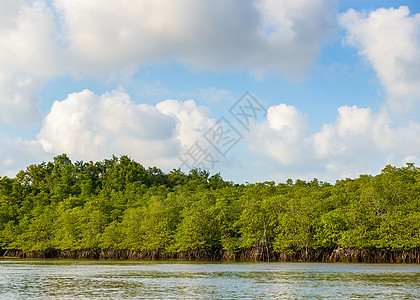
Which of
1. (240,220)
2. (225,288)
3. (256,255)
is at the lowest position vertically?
(225,288)

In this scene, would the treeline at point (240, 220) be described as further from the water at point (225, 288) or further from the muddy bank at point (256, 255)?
the water at point (225, 288)

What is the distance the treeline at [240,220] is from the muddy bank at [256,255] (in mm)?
201

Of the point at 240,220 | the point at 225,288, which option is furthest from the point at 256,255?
the point at 225,288

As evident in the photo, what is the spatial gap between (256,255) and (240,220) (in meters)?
3.66

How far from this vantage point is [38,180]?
96.9 m

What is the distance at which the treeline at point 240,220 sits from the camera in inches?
1604

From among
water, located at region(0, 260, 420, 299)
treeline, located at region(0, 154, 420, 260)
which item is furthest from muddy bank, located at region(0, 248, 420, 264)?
water, located at region(0, 260, 420, 299)

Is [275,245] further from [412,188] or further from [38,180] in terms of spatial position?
[38,180]

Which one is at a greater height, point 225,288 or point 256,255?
point 256,255

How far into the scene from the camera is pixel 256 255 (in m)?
46.7

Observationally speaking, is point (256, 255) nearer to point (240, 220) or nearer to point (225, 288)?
point (240, 220)

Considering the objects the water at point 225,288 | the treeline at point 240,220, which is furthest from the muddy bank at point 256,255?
the water at point 225,288

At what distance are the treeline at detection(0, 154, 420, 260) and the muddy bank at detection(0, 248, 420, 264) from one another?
0.20 m

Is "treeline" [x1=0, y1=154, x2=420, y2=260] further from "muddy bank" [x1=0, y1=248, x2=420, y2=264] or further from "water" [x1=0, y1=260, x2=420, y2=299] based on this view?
"water" [x1=0, y1=260, x2=420, y2=299]
